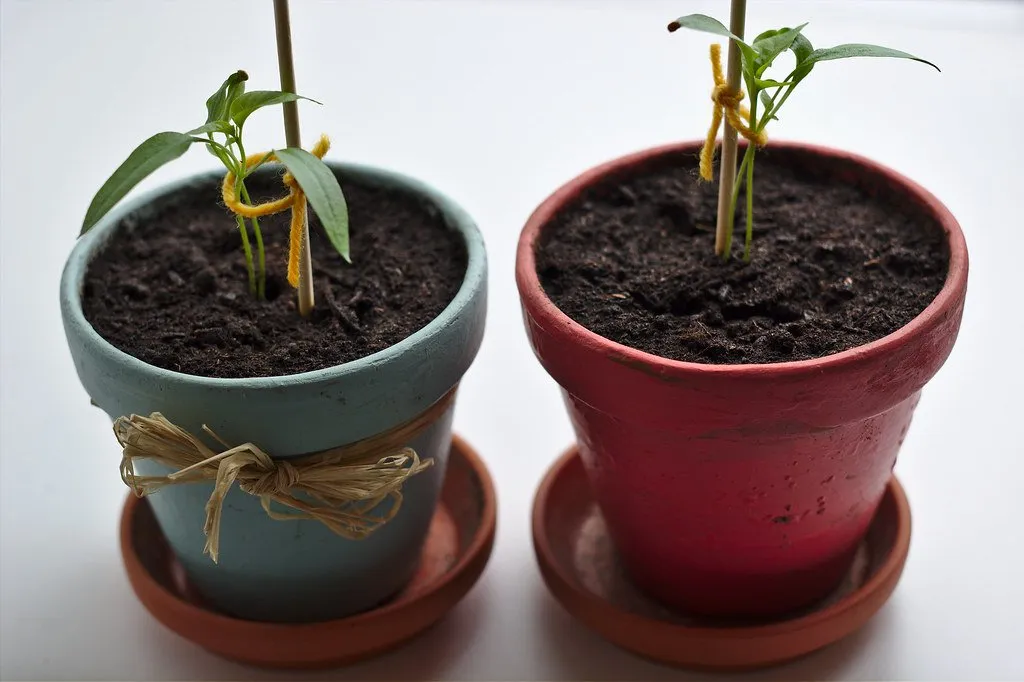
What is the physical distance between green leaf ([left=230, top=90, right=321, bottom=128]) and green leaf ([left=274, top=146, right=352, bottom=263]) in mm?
50

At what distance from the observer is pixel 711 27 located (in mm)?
940

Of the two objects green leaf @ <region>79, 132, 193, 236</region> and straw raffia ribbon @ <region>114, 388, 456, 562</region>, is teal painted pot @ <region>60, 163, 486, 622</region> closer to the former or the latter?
straw raffia ribbon @ <region>114, 388, 456, 562</region>

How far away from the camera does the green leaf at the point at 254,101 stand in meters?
0.92

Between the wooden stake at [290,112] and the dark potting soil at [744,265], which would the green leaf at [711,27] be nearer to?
the wooden stake at [290,112]

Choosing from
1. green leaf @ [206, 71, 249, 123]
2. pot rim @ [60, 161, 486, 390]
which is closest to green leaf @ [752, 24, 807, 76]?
pot rim @ [60, 161, 486, 390]

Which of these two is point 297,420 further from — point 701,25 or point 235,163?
point 701,25

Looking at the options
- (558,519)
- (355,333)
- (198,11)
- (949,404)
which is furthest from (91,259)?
(949,404)

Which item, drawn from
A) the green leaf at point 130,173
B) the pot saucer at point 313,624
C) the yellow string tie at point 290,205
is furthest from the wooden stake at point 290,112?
the pot saucer at point 313,624

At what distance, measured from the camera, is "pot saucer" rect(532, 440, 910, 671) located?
1105 mm

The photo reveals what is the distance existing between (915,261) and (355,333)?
485 millimetres

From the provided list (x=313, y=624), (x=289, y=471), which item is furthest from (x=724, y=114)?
(x=313, y=624)

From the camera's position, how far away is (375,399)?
3.22 feet

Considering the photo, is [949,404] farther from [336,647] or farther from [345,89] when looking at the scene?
[345,89]

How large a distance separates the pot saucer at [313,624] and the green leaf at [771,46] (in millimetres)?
517
